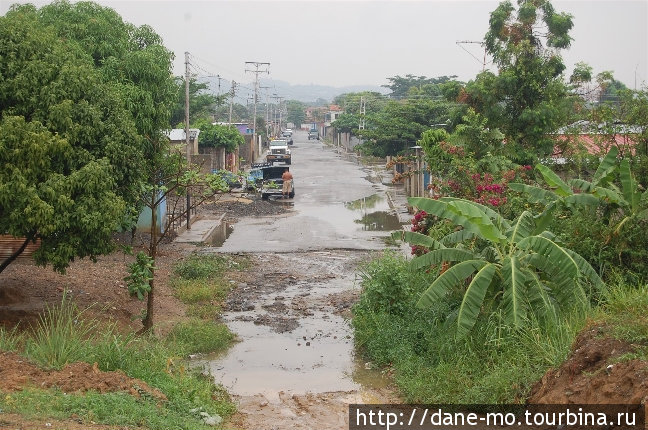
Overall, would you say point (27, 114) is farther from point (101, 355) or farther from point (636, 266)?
point (636, 266)

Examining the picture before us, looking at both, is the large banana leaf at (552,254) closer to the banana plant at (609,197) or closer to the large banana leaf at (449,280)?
the large banana leaf at (449,280)

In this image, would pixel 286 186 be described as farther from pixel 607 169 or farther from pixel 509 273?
pixel 509 273

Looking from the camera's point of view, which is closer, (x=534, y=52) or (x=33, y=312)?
(x=33, y=312)

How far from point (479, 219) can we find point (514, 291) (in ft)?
3.80

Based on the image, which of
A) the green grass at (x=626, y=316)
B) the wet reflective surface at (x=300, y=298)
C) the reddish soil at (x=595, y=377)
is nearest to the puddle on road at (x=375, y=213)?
the wet reflective surface at (x=300, y=298)

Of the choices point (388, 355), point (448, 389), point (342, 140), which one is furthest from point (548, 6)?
point (342, 140)

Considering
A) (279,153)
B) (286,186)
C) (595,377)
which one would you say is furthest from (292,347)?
(279,153)

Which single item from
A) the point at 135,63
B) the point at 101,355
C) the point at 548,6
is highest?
the point at 548,6

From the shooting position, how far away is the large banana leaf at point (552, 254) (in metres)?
10.2

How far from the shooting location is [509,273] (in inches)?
417

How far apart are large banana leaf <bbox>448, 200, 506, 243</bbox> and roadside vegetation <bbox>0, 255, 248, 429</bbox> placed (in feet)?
14.3

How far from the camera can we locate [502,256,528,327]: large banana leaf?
1018 centimetres

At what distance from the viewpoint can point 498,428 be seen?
8836 mm

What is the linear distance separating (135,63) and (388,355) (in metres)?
8.45
